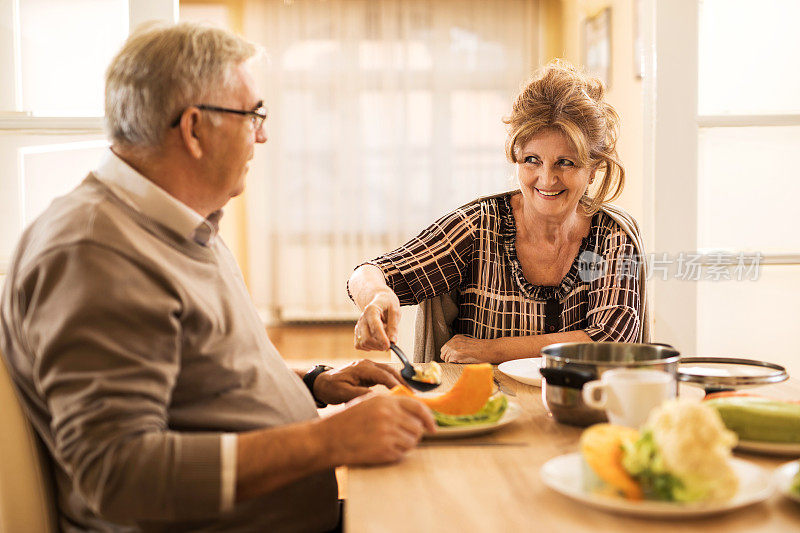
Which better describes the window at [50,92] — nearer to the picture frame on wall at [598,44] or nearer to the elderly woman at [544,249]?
the elderly woman at [544,249]

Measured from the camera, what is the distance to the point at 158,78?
1103 millimetres

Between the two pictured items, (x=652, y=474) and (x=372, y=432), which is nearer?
(x=652, y=474)

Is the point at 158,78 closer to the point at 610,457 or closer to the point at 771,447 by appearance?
the point at 610,457

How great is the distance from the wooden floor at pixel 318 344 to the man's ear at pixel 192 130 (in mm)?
4030

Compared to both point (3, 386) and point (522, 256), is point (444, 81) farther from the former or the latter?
point (3, 386)

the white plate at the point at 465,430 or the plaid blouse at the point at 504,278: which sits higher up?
the plaid blouse at the point at 504,278

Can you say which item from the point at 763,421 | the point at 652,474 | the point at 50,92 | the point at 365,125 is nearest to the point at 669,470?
the point at 652,474

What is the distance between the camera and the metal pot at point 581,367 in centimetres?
107

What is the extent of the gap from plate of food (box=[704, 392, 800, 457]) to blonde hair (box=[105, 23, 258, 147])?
832mm

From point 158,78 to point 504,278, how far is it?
3.80ft

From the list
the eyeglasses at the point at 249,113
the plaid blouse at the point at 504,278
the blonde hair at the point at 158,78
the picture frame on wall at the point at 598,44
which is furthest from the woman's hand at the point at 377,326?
the picture frame on wall at the point at 598,44

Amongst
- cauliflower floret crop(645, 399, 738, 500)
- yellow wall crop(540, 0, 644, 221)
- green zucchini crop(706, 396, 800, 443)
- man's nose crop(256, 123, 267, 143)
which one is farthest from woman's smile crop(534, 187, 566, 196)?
yellow wall crop(540, 0, 644, 221)

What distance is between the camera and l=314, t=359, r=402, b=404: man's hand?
1.43 meters

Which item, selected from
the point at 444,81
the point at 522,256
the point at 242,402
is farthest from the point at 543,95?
the point at 444,81
